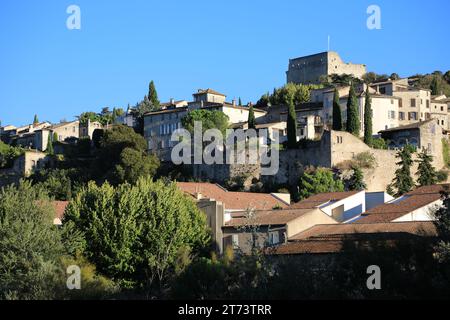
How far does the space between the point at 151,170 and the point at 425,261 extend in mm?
42598

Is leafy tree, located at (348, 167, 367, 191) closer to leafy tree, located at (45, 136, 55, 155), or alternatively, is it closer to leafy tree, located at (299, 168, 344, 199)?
leafy tree, located at (299, 168, 344, 199)

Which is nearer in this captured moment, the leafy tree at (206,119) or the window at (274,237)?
the window at (274,237)

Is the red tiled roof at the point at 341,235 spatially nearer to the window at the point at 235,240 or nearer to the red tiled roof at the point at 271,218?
the red tiled roof at the point at 271,218

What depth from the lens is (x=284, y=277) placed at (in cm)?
3622

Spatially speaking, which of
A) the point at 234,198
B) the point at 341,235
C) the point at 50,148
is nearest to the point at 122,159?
the point at 234,198

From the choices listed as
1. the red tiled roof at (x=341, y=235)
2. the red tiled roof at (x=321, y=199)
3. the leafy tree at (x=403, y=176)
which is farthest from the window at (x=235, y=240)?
the leafy tree at (x=403, y=176)

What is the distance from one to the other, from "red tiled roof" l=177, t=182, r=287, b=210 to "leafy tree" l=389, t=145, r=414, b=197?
33.2 feet

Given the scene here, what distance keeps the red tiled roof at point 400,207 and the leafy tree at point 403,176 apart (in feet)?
44.5

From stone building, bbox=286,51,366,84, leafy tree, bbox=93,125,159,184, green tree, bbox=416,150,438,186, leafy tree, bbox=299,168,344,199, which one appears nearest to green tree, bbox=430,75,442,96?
stone building, bbox=286,51,366,84

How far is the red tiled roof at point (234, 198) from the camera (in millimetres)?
60662

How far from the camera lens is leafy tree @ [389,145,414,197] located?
69.9 metres

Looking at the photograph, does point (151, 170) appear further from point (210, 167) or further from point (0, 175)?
point (0, 175)

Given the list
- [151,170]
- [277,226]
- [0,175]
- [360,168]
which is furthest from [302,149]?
[0,175]
